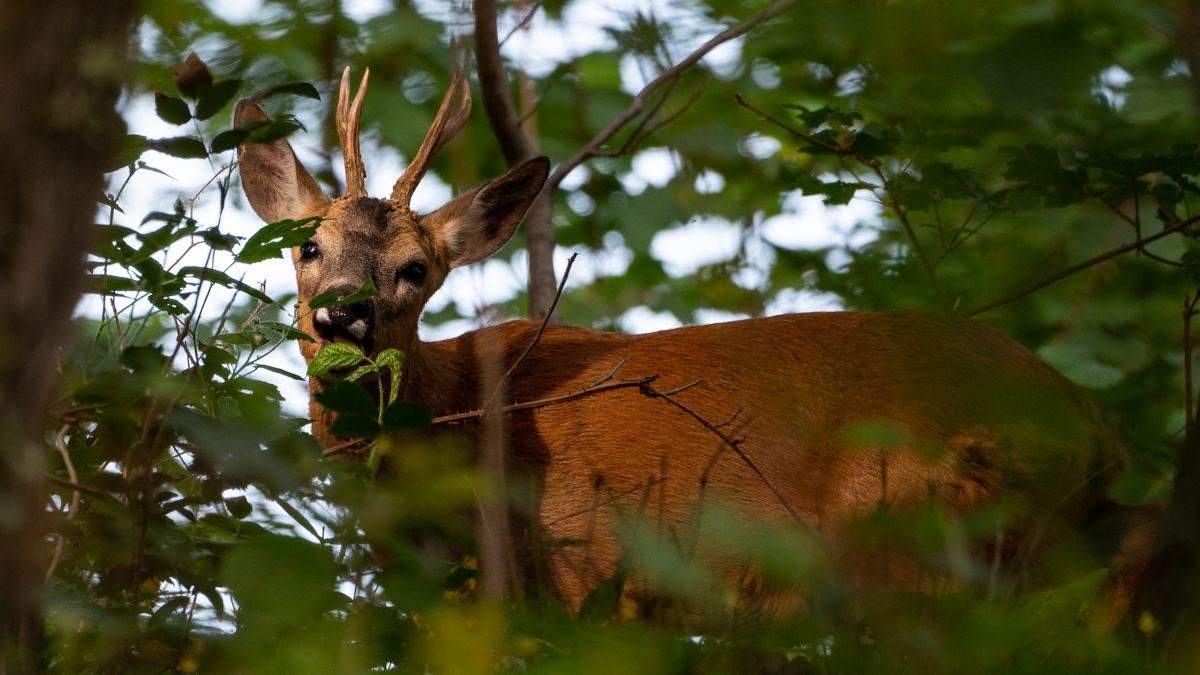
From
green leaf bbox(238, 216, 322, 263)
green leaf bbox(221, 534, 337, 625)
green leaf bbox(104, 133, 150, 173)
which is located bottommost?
green leaf bbox(221, 534, 337, 625)

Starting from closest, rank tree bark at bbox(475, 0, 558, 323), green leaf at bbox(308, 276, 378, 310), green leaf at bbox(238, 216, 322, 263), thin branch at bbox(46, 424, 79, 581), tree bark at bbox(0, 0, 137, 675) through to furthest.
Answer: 1. tree bark at bbox(0, 0, 137, 675)
2. thin branch at bbox(46, 424, 79, 581)
3. green leaf at bbox(238, 216, 322, 263)
4. green leaf at bbox(308, 276, 378, 310)
5. tree bark at bbox(475, 0, 558, 323)

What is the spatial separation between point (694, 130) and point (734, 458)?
177cm

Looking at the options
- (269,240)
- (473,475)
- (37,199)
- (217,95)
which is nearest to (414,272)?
(473,475)

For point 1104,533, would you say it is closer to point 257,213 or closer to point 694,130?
point 694,130

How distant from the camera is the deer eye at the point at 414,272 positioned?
5016mm

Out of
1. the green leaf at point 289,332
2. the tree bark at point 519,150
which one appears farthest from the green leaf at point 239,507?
the tree bark at point 519,150

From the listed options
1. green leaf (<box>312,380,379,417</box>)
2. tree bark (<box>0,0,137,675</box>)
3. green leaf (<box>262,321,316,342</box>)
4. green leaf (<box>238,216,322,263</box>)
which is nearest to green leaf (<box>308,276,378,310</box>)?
green leaf (<box>262,321,316,342</box>)

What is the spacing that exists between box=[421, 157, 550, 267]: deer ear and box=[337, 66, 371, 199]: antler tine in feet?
1.41

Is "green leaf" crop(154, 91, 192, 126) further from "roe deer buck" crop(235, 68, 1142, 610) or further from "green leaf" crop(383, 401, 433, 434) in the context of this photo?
"roe deer buck" crop(235, 68, 1142, 610)

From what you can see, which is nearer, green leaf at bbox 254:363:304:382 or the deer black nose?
green leaf at bbox 254:363:304:382

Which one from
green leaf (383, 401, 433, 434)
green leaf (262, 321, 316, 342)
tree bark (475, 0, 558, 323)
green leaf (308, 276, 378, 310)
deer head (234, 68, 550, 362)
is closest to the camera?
green leaf (383, 401, 433, 434)

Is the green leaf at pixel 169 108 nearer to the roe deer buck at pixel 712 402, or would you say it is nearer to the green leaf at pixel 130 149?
the green leaf at pixel 130 149

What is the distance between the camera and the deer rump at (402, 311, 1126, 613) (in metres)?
4.43

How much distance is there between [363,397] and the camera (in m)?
2.11
